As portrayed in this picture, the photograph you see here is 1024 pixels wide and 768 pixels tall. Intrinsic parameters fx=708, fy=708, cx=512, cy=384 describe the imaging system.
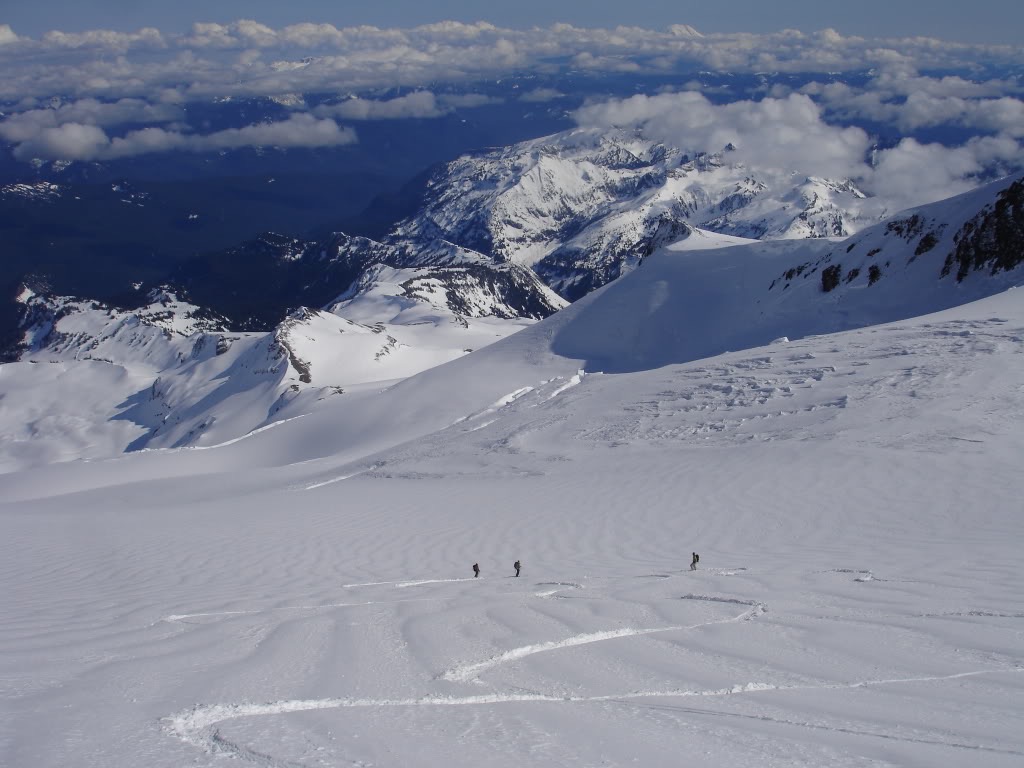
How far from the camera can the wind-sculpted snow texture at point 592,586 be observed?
5.42 meters

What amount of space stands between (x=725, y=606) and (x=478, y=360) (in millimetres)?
52077

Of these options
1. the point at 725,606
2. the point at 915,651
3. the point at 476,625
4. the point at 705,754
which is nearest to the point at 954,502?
the point at 725,606

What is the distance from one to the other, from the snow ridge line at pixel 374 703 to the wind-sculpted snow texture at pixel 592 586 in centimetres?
3

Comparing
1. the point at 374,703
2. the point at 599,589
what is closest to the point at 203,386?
the point at 599,589

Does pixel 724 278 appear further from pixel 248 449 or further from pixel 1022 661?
pixel 1022 661

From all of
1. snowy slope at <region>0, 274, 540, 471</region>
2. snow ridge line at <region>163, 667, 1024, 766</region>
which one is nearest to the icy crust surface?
snow ridge line at <region>163, 667, 1024, 766</region>

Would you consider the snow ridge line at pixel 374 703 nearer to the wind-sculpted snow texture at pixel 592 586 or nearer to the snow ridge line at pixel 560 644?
the wind-sculpted snow texture at pixel 592 586

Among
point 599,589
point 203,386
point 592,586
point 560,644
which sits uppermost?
point 560,644

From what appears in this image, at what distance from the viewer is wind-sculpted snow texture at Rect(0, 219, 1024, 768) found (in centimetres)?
542

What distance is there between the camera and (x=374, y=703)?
6.04m

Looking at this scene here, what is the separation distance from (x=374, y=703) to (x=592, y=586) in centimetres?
679

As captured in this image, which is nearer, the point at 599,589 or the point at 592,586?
the point at 599,589

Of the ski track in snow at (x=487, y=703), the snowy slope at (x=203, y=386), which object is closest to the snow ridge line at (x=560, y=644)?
the ski track in snow at (x=487, y=703)

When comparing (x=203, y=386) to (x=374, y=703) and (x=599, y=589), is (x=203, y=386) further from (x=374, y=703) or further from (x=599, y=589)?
(x=374, y=703)
